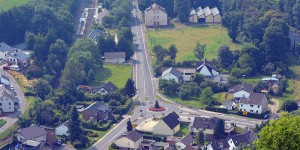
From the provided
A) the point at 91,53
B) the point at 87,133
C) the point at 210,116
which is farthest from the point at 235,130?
the point at 91,53

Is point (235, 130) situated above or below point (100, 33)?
below

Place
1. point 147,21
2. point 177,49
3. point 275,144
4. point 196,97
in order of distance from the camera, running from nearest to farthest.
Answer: point 275,144
point 196,97
point 177,49
point 147,21

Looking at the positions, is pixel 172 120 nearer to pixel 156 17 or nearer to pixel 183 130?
pixel 183 130

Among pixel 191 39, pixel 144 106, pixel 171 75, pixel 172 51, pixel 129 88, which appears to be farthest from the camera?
pixel 191 39

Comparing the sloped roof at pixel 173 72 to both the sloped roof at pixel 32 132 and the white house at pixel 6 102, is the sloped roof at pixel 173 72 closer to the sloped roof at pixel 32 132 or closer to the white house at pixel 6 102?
the white house at pixel 6 102

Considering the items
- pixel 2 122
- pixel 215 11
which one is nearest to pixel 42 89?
pixel 2 122

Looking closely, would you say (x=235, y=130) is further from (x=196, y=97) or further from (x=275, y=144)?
(x=275, y=144)

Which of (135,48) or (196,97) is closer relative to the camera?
(196,97)
